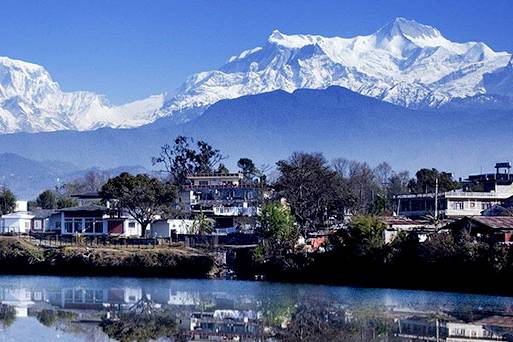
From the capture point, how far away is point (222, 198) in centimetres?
9662

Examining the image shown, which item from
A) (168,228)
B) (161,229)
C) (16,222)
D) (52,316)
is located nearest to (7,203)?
(16,222)

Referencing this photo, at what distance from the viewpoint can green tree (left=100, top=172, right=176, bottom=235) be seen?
78.1m

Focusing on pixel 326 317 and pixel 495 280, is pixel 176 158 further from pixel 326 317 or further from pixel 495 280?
pixel 326 317

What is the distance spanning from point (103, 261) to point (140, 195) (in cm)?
1004

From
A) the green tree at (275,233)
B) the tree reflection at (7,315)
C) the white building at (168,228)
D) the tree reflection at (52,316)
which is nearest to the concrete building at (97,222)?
the white building at (168,228)

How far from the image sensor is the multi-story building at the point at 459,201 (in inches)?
3561

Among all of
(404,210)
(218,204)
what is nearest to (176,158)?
(218,204)

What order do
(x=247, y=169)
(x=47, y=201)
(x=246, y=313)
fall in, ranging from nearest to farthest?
1. (x=246, y=313)
2. (x=247, y=169)
3. (x=47, y=201)

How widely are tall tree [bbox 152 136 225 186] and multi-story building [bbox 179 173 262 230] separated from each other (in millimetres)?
7393

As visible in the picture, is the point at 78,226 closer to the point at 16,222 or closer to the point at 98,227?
the point at 98,227

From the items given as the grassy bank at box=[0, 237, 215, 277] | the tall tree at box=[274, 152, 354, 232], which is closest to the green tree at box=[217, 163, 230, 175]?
the tall tree at box=[274, 152, 354, 232]

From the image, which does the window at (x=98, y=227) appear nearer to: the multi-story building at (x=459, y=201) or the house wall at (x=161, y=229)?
the house wall at (x=161, y=229)

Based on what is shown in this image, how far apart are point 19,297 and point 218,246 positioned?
69.1 ft

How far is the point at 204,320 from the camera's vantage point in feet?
140
